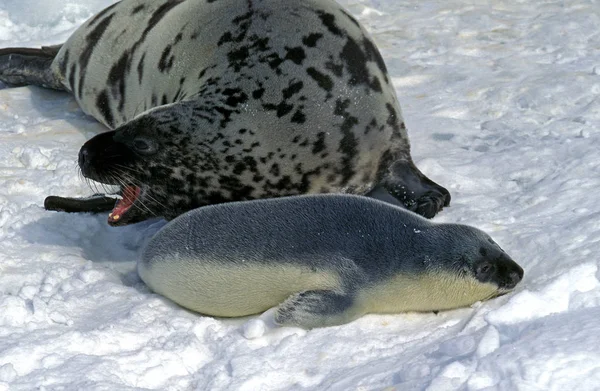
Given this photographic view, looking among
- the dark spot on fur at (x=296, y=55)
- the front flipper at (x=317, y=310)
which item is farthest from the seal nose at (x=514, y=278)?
the dark spot on fur at (x=296, y=55)

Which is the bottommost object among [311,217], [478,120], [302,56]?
[478,120]

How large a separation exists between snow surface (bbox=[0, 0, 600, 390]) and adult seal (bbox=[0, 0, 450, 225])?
267 millimetres

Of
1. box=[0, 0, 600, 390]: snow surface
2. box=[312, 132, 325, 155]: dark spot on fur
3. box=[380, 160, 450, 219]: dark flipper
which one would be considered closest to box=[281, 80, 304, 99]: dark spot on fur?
box=[312, 132, 325, 155]: dark spot on fur

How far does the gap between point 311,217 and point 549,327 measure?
0.85 meters

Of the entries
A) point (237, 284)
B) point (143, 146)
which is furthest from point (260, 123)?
point (237, 284)

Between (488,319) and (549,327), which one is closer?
(549,327)

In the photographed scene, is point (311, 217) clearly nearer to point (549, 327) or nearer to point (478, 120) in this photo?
point (549, 327)

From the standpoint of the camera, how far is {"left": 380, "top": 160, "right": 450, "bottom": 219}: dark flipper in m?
3.42

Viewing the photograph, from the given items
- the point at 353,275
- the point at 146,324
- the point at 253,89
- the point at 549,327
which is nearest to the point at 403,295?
the point at 353,275

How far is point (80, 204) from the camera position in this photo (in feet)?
11.8

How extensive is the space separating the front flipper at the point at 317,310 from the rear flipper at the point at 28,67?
2.55 meters

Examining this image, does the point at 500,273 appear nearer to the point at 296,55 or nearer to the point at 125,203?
the point at 296,55

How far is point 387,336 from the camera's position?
273 cm

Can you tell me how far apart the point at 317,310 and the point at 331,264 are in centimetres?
16
